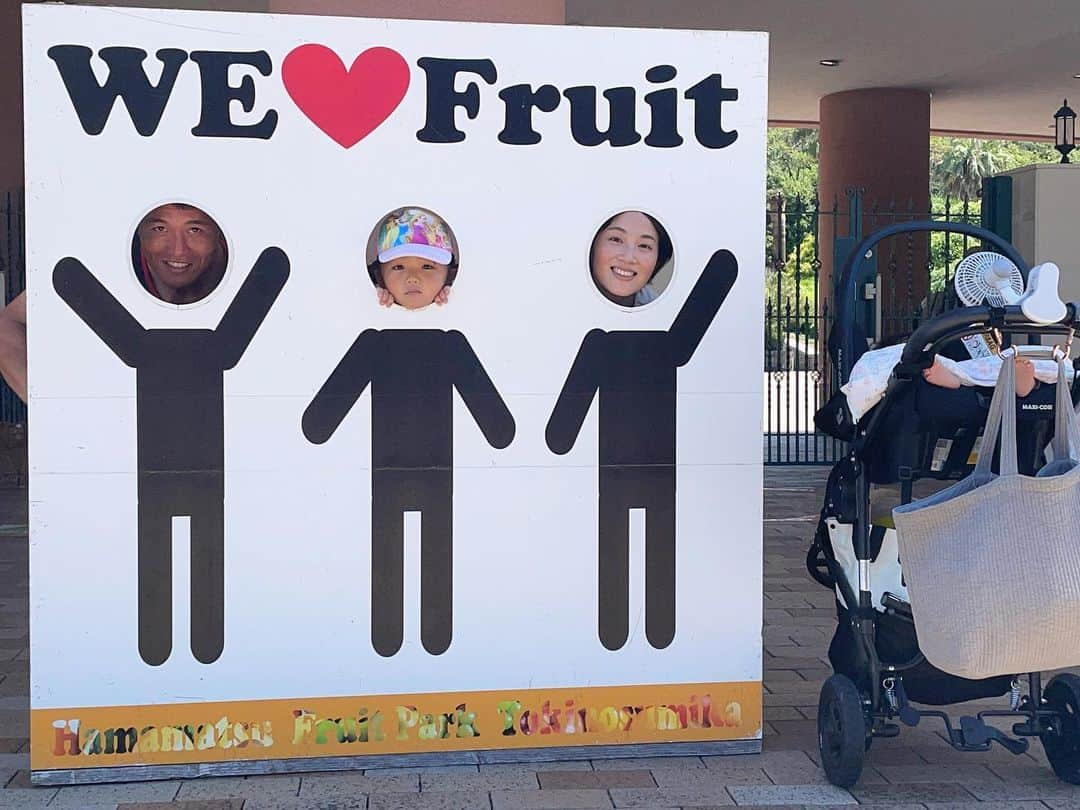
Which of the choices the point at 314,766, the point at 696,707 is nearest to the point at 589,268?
the point at 696,707

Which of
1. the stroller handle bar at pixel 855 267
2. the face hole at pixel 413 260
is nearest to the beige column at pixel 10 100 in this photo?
the face hole at pixel 413 260

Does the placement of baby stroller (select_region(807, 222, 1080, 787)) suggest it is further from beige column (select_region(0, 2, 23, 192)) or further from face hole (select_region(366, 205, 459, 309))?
beige column (select_region(0, 2, 23, 192))

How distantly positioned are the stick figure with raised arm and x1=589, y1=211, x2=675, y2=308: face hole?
0.45 metres

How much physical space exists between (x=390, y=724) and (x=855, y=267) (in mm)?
1963

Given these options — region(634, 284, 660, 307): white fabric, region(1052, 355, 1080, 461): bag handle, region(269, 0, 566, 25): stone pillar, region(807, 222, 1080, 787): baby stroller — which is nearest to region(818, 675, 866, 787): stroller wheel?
region(807, 222, 1080, 787): baby stroller

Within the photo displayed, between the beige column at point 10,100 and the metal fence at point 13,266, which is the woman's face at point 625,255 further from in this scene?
the beige column at point 10,100

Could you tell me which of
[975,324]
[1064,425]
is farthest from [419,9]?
[1064,425]

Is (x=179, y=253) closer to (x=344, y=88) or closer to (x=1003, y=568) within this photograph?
(x=344, y=88)

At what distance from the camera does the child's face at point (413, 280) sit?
4051 millimetres

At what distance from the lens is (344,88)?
4.00 m

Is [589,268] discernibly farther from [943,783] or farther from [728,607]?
[943,783]

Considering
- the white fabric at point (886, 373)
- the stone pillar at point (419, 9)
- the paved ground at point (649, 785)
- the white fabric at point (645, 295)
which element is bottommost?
the paved ground at point (649, 785)

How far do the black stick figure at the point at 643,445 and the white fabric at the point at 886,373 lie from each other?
51cm

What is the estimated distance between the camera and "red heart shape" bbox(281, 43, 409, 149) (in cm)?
399
